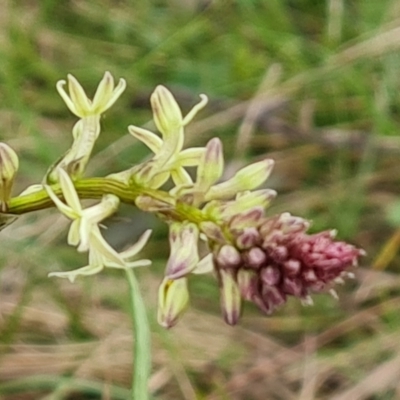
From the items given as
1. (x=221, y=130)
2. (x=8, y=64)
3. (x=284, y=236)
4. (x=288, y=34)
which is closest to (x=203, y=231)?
(x=284, y=236)

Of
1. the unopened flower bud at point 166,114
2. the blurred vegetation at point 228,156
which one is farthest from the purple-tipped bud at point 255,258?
the blurred vegetation at point 228,156

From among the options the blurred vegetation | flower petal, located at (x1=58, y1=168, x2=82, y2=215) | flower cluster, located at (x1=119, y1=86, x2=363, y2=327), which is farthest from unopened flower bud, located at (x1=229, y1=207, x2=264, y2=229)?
the blurred vegetation

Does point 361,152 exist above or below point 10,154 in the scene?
below

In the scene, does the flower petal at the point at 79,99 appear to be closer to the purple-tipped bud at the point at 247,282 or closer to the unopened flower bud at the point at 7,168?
the unopened flower bud at the point at 7,168

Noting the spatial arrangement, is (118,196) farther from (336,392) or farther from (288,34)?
(288,34)

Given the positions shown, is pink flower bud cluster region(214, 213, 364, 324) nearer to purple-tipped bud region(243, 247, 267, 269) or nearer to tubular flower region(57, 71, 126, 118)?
purple-tipped bud region(243, 247, 267, 269)

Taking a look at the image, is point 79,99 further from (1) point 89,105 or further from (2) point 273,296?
(2) point 273,296
